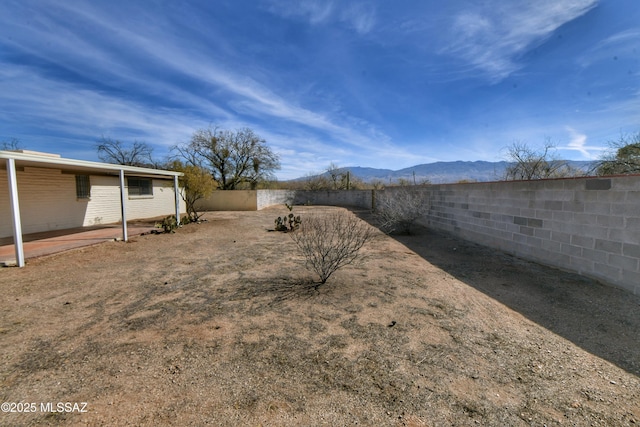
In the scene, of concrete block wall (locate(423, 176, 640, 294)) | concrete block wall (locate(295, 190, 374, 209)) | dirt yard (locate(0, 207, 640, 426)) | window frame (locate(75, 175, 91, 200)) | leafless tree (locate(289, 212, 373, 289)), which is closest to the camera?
dirt yard (locate(0, 207, 640, 426))

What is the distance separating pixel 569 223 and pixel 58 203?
1531 cm

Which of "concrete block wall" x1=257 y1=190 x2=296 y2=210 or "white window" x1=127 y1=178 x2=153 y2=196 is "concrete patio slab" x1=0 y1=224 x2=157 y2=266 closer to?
"white window" x1=127 y1=178 x2=153 y2=196

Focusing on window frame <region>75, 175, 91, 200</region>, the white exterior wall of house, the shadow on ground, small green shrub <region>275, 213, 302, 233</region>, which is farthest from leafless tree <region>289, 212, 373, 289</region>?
window frame <region>75, 175, 91, 200</region>

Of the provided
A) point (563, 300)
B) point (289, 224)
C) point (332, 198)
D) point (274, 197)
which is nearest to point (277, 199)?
Result: point (274, 197)

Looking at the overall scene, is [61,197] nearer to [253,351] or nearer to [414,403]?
[253,351]

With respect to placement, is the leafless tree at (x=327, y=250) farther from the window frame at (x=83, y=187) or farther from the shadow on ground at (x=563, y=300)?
the window frame at (x=83, y=187)

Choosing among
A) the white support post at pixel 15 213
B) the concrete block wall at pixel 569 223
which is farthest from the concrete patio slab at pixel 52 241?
the concrete block wall at pixel 569 223

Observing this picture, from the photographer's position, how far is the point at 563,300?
3.85 metres

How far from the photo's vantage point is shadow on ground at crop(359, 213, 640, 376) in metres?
2.83

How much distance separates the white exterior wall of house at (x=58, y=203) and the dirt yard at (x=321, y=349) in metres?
5.79

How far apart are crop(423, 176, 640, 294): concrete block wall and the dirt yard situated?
0.40m

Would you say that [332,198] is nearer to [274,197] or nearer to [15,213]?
[274,197]

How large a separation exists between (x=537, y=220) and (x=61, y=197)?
15094 millimetres

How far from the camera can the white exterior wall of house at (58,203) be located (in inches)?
355
